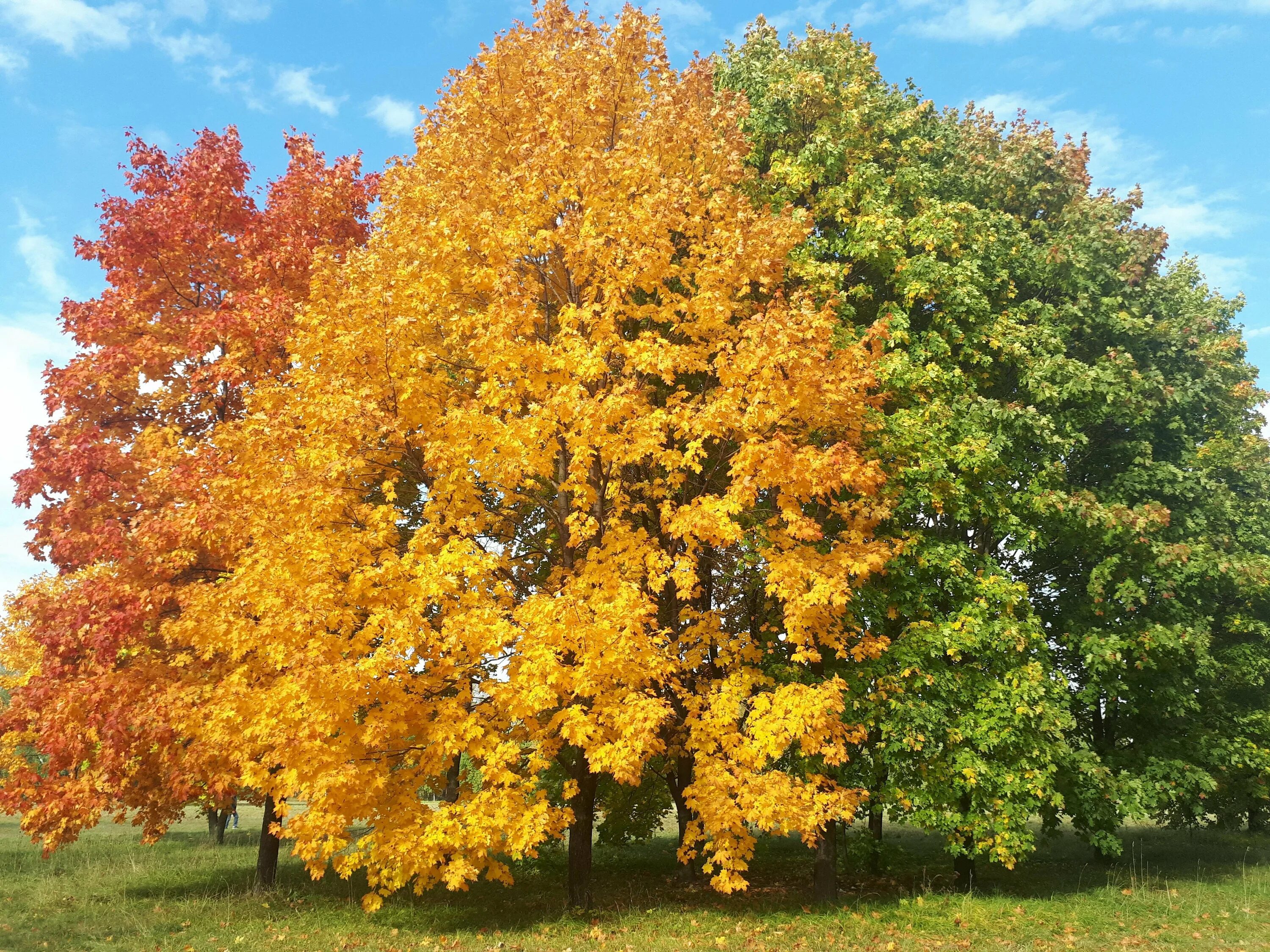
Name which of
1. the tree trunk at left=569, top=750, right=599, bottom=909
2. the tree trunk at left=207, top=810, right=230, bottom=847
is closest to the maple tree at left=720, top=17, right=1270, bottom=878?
the tree trunk at left=569, top=750, right=599, bottom=909

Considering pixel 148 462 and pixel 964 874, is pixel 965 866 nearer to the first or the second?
pixel 964 874

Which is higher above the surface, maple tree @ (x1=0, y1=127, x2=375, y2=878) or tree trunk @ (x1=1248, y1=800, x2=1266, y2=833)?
maple tree @ (x1=0, y1=127, x2=375, y2=878)

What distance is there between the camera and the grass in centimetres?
1218

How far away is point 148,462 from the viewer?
1470 cm

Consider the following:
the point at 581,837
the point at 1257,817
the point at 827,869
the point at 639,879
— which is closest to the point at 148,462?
the point at 581,837

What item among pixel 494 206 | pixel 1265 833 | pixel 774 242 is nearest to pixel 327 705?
pixel 494 206

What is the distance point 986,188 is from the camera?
66.2ft

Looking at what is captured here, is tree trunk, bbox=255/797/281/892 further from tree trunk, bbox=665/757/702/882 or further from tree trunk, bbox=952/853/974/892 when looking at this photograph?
tree trunk, bbox=952/853/974/892

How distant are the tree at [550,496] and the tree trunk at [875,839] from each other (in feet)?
4.18

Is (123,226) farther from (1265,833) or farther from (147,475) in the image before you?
(1265,833)

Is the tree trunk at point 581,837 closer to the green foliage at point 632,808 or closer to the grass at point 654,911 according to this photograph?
the grass at point 654,911

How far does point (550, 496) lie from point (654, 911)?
26.1ft

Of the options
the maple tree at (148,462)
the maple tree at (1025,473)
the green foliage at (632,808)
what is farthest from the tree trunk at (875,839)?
the maple tree at (148,462)

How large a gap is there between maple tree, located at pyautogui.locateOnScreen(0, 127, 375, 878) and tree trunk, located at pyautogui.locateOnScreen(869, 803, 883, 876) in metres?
11.4
